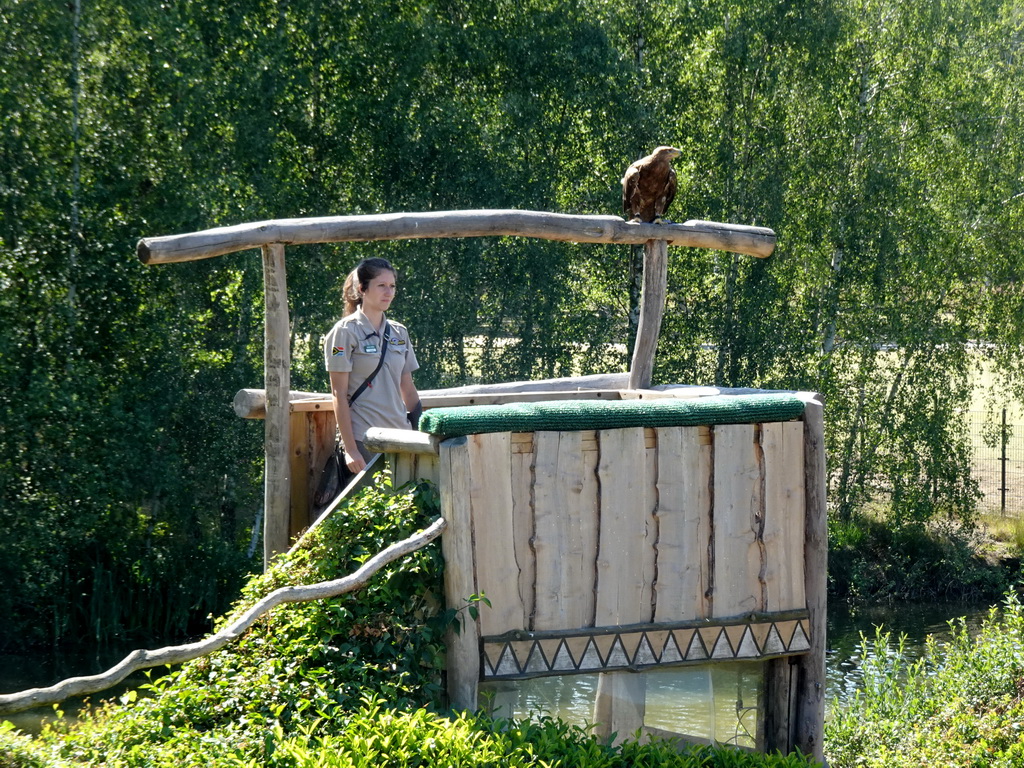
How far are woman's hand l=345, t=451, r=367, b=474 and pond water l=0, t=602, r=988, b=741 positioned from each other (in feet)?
4.66

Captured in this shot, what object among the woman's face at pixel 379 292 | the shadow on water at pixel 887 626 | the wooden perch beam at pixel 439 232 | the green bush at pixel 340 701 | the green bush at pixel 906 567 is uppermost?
the wooden perch beam at pixel 439 232

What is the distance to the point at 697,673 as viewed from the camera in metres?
5.19

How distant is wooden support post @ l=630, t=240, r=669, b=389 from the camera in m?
6.74

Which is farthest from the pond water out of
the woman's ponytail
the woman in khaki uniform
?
the woman's ponytail

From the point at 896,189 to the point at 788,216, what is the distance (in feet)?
5.40

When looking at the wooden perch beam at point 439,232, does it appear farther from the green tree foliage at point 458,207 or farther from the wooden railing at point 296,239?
the green tree foliage at point 458,207

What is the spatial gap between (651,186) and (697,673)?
2.75 m

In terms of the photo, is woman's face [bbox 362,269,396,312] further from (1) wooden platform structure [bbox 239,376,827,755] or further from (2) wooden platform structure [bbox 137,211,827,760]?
(1) wooden platform structure [bbox 239,376,827,755]

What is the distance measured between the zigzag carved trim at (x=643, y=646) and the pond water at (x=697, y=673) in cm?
23

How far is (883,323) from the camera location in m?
18.3

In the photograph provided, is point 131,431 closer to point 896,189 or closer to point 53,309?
point 53,309

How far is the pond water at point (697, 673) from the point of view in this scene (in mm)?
4996

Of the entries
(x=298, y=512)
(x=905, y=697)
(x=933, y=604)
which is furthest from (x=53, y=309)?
(x=933, y=604)


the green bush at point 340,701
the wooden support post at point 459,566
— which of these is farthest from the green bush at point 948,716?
the wooden support post at point 459,566
